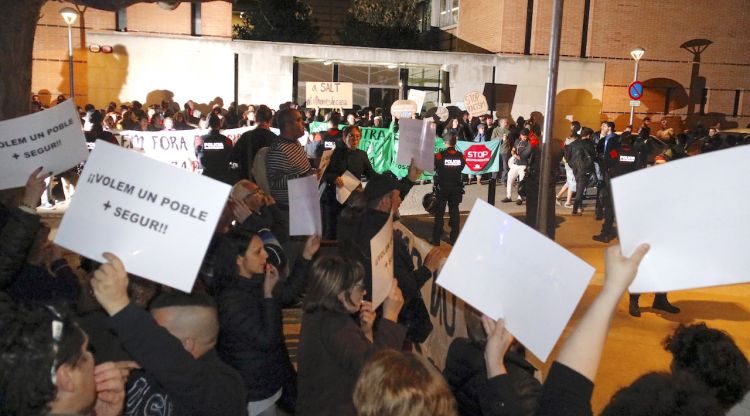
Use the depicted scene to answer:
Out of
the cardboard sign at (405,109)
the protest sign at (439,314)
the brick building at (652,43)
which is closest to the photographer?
the protest sign at (439,314)

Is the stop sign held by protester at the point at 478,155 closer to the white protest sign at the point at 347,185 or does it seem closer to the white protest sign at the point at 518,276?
the white protest sign at the point at 347,185

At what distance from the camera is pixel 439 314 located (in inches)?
180

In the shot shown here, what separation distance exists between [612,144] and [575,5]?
59.7 ft

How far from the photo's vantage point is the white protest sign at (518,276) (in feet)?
7.45

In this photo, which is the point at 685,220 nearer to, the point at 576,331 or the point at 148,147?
the point at 576,331

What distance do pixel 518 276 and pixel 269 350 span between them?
1.52m

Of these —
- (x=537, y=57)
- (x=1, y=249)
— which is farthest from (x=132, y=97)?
(x=1, y=249)

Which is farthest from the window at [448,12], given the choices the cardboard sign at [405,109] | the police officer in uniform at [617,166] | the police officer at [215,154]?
the police officer at [215,154]

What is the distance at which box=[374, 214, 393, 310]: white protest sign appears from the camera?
3.54 metres

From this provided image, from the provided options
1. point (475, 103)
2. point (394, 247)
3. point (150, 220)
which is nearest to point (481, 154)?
point (475, 103)

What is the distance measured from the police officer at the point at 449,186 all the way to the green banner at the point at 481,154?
427 centimetres

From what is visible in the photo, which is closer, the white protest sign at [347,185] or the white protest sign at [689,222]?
the white protest sign at [689,222]

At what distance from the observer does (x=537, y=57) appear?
92.0ft

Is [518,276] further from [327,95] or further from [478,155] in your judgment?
[327,95]
